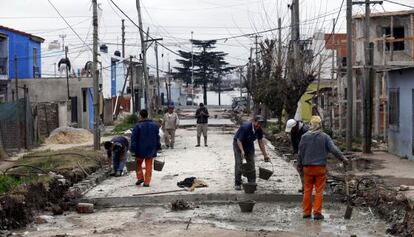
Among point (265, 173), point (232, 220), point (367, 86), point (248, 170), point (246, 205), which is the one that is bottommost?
point (232, 220)

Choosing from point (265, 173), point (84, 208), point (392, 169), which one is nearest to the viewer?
point (84, 208)

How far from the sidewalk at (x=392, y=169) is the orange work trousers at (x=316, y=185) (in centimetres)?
222

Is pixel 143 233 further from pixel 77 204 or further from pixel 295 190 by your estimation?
pixel 295 190

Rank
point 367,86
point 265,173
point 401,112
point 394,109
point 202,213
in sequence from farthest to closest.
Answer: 1. point 367,86
2. point 394,109
3. point 401,112
4. point 265,173
5. point 202,213

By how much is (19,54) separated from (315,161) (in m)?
34.5

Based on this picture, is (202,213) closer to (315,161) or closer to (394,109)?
(315,161)

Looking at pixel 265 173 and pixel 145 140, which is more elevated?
pixel 145 140

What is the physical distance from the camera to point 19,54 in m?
42.6

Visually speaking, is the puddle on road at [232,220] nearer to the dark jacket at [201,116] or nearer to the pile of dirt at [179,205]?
the pile of dirt at [179,205]

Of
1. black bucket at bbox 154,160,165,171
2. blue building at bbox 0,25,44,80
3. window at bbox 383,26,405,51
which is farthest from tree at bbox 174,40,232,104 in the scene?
black bucket at bbox 154,160,165,171

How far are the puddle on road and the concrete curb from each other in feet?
0.94

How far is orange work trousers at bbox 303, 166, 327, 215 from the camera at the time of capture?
11.0 meters

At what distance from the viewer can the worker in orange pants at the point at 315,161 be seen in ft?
36.2

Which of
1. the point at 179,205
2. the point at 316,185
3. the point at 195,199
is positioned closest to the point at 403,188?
the point at 316,185
